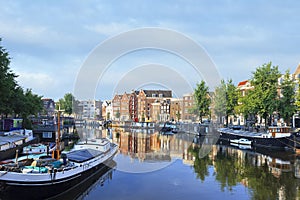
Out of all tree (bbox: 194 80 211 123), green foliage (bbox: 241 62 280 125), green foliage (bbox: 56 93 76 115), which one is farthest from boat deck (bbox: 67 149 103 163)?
green foliage (bbox: 56 93 76 115)

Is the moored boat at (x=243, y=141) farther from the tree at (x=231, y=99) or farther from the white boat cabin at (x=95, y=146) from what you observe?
the white boat cabin at (x=95, y=146)

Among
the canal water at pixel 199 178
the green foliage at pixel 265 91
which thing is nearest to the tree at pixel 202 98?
the green foliage at pixel 265 91

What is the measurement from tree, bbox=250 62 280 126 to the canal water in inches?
566

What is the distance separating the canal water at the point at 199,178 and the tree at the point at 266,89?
14.4 metres

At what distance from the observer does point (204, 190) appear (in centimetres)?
2338

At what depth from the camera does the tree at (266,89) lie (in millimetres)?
53147

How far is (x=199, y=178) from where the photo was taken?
27.3 metres

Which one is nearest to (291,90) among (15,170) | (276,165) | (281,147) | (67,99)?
(281,147)

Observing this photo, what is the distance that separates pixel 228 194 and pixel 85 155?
44.5 ft

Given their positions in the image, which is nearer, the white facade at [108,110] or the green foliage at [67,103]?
the green foliage at [67,103]

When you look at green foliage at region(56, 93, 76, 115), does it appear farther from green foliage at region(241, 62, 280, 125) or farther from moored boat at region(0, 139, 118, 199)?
moored boat at region(0, 139, 118, 199)

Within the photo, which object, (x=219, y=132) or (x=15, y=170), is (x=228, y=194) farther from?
(x=219, y=132)

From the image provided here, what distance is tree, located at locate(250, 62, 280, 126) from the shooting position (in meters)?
53.1

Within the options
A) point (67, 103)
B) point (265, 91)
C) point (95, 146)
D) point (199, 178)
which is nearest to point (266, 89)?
point (265, 91)
